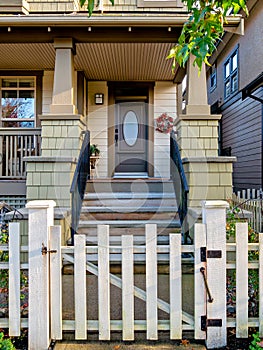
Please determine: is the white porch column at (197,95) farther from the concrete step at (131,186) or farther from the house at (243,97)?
the house at (243,97)

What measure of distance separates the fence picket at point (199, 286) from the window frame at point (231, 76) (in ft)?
28.7

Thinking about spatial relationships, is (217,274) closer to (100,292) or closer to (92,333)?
(100,292)

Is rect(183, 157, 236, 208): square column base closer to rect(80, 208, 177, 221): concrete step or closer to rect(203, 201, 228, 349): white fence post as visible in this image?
rect(80, 208, 177, 221): concrete step

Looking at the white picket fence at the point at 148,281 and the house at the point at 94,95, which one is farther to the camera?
the house at the point at 94,95

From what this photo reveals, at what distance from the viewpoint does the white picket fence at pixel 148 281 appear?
2674mm

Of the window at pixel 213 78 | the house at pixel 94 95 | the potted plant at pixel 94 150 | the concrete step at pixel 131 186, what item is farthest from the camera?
the window at pixel 213 78

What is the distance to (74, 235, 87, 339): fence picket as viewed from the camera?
2.70m

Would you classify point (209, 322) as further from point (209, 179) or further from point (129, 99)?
point (129, 99)

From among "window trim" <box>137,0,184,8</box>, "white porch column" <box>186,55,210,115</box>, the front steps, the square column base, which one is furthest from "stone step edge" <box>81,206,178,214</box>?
"window trim" <box>137,0,184,8</box>

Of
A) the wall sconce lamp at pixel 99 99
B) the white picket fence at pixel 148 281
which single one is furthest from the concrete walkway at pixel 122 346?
the wall sconce lamp at pixel 99 99

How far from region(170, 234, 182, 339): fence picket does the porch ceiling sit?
4.80m

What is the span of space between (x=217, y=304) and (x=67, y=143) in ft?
12.5

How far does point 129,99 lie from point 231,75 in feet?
14.0

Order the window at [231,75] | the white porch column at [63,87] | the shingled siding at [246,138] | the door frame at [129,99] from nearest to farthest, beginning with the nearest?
the white porch column at [63,87] → the door frame at [129,99] → the shingled siding at [246,138] → the window at [231,75]
